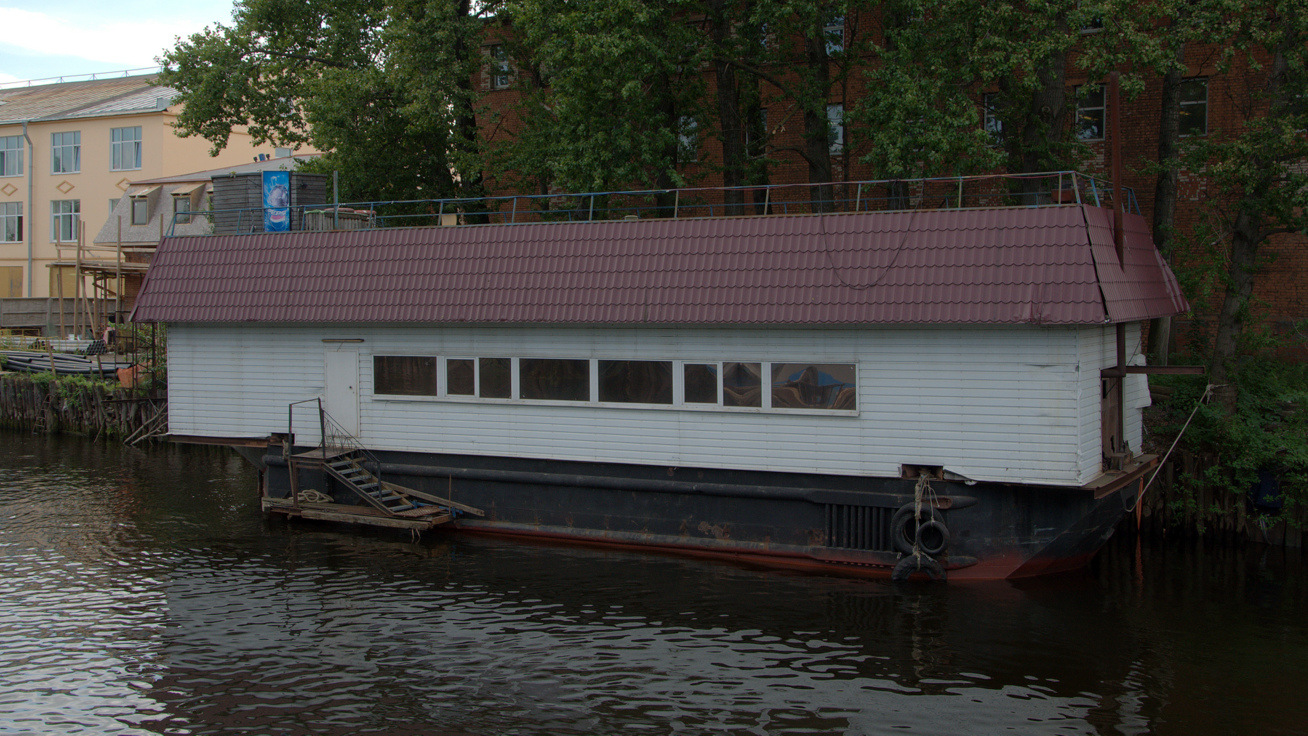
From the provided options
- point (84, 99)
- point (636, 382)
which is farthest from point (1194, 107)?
point (84, 99)

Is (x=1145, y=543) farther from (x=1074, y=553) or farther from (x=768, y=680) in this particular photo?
(x=768, y=680)

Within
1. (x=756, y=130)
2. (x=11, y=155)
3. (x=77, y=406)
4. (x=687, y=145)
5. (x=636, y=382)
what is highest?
(x=11, y=155)

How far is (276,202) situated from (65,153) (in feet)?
135

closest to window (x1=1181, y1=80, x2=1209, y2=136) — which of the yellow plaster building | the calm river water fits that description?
the calm river water

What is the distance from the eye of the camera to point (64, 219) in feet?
175

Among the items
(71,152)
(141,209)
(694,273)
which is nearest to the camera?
(694,273)

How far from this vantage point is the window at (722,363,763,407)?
A: 51.9ft

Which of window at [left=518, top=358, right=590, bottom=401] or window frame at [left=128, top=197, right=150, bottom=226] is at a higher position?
window frame at [left=128, top=197, right=150, bottom=226]

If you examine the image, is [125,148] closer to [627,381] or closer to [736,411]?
[627,381]

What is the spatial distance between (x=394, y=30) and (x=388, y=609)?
1756 cm

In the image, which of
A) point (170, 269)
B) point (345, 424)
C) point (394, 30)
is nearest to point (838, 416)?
point (345, 424)

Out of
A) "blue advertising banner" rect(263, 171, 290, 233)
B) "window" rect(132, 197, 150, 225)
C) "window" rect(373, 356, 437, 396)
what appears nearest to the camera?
"window" rect(373, 356, 437, 396)

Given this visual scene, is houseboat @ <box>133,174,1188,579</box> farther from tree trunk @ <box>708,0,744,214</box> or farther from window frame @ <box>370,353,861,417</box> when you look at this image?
tree trunk @ <box>708,0,744,214</box>

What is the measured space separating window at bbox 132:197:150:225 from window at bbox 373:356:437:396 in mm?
30285
